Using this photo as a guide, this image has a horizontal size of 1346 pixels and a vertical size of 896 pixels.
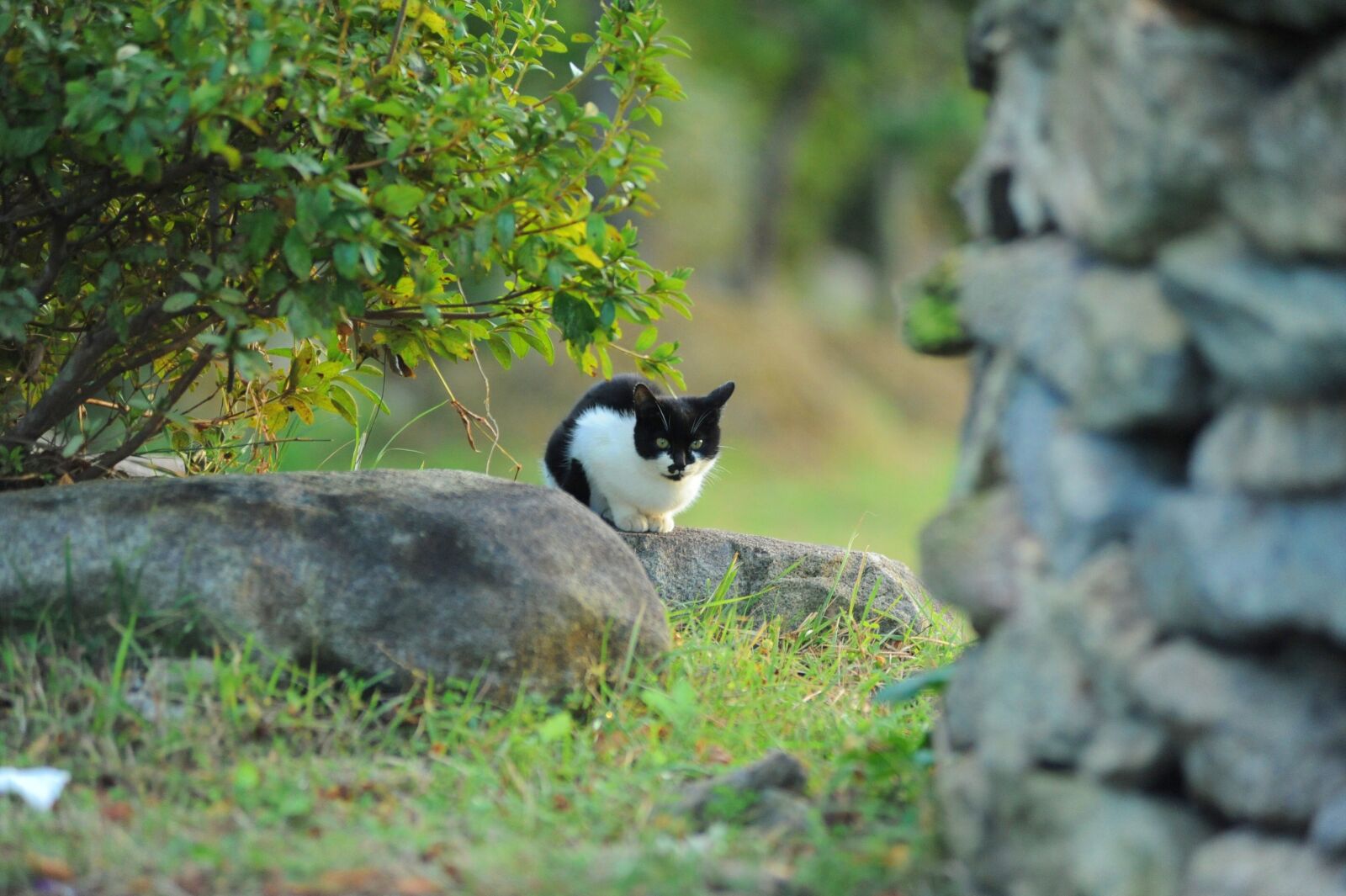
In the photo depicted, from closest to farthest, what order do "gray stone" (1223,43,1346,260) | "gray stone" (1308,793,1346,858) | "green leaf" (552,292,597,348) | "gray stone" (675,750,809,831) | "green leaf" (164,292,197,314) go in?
"gray stone" (1223,43,1346,260), "gray stone" (1308,793,1346,858), "gray stone" (675,750,809,831), "green leaf" (164,292,197,314), "green leaf" (552,292,597,348)

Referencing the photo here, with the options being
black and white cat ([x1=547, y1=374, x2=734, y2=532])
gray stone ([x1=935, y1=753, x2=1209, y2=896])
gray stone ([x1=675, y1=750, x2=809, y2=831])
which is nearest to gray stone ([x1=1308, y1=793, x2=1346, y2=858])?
gray stone ([x1=935, y1=753, x2=1209, y2=896])

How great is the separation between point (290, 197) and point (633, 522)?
196 centimetres

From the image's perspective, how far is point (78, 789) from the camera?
2.45 m

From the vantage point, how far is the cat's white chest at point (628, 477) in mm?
4602

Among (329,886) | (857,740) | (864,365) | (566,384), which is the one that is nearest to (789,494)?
(566,384)

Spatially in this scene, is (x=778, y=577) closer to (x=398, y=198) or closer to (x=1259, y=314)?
(x=398, y=198)

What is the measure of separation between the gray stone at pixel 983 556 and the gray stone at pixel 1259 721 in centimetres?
27

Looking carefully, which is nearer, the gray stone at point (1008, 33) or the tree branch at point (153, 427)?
the gray stone at point (1008, 33)

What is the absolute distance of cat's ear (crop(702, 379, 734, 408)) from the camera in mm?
4723

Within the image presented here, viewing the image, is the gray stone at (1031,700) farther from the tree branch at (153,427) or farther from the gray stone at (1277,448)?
the tree branch at (153,427)

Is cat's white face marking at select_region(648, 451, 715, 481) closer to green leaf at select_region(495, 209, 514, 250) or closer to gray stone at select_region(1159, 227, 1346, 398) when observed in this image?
green leaf at select_region(495, 209, 514, 250)

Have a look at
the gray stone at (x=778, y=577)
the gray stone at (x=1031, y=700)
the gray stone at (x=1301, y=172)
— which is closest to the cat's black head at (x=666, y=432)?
the gray stone at (x=778, y=577)

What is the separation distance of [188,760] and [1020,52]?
208 cm

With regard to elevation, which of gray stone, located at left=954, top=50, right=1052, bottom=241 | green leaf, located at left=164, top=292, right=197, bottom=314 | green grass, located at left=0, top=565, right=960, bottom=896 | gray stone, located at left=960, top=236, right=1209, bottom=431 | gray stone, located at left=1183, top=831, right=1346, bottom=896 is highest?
gray stone, located at left=954, top=50, right=1052, bottom=241
